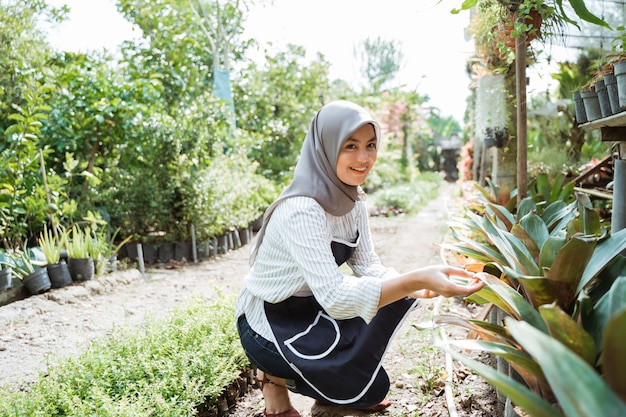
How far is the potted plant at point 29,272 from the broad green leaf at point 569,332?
14.1 feet

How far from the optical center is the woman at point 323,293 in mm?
1587

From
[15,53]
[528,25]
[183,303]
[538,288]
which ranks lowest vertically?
[183,303]

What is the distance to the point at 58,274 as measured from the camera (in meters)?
4.23

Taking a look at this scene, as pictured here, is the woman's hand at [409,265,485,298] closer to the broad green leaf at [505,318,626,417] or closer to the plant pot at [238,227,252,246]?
the broad green leaf at [505,318,626,417]

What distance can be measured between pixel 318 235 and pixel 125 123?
16.0 ft

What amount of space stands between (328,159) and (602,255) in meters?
1.01

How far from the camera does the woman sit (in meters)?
1.59

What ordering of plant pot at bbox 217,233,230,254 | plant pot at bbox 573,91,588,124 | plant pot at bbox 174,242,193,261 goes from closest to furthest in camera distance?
plant pot at bbox 573,91,588,124
plant pot at bbox 174,242,193,261
plant pot at bbox 217,233,230,254

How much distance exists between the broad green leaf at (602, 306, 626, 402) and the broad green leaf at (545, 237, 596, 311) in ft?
1.58

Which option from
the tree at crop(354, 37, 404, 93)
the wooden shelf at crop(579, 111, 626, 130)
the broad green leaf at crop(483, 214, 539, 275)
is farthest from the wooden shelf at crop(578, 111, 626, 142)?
the tree at crop(354, 37, 404, 93)

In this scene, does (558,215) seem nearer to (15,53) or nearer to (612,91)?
(612,91)

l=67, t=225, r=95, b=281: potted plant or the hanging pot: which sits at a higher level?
the hanging pot

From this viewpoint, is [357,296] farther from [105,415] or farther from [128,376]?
[128,376]

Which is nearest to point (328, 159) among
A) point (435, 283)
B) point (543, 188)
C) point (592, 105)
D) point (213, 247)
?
point (435, 283)
